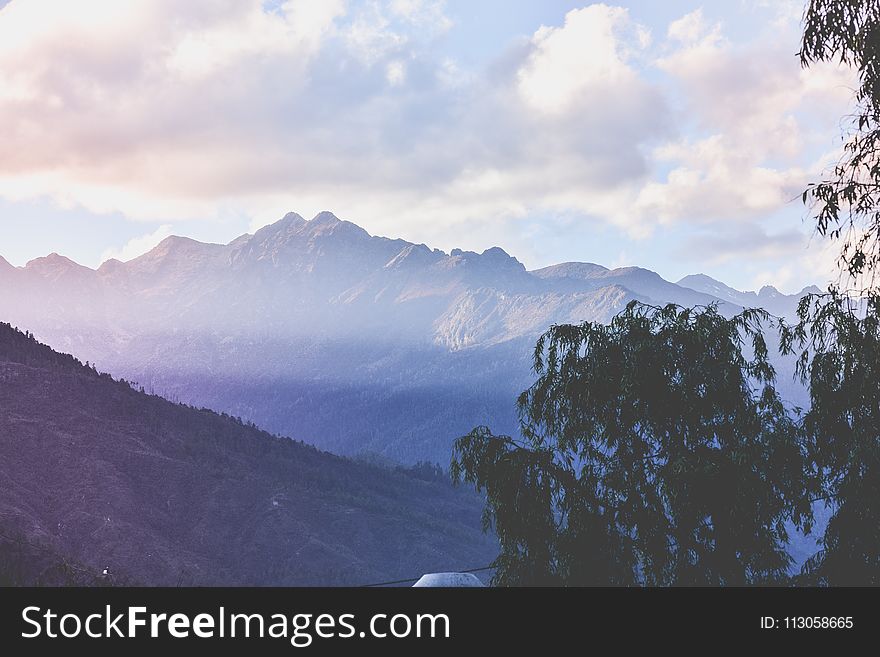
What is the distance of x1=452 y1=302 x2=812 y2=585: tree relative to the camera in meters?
23.5

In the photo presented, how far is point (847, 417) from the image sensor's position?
22203mm

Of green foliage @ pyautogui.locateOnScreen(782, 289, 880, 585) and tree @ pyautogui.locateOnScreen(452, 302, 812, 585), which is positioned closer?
green foliage @ pyautogui.locateOnScreen(782, 289, 880, 585)

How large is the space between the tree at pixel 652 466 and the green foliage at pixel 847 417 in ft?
4.99

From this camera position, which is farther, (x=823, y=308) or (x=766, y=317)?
(x=766, y=317)

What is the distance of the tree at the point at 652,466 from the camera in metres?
23.5

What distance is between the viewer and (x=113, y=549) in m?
182

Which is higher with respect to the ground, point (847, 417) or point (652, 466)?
point (847, 417)

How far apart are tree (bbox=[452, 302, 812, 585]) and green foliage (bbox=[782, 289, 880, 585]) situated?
152 centimetres

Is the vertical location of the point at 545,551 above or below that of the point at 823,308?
below

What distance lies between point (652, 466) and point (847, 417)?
17.2 ft
